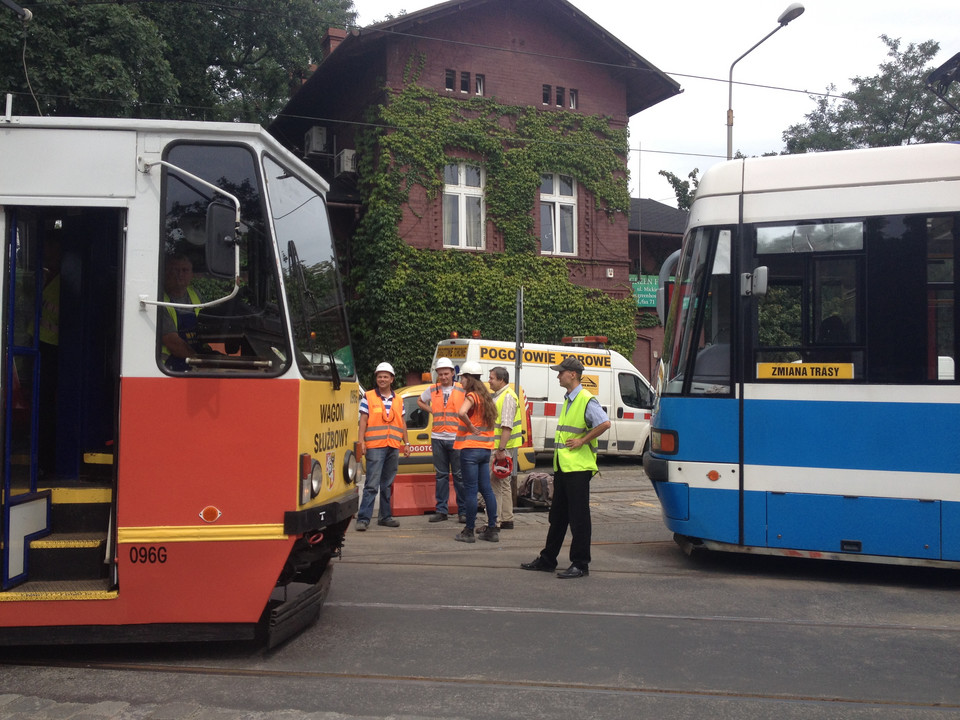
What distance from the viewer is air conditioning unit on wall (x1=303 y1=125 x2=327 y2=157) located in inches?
1025

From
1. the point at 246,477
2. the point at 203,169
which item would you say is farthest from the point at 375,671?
the point at 203,169

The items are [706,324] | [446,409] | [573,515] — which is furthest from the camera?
[446,409]

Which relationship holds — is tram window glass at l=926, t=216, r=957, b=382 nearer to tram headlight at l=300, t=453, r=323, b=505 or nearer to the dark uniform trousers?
the dark uniform trousers

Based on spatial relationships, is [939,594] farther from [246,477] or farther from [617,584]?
[246,477]

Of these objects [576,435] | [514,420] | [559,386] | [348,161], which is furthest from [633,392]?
[576,435]

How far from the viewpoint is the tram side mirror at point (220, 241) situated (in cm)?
483

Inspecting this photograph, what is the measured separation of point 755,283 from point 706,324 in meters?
0.55

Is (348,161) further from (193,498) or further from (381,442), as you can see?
(193,498)

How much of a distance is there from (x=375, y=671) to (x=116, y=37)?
1735 centimetres

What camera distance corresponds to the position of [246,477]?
16.5ft

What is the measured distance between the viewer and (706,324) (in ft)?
26.5

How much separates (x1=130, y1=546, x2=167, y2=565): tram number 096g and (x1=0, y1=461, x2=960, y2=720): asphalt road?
2.01 ft

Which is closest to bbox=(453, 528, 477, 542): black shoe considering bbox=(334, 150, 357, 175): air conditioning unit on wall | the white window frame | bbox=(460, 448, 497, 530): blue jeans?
bbox=(460, 448, 497, 530): blue jeans

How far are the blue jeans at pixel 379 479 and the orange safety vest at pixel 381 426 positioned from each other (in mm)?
91
